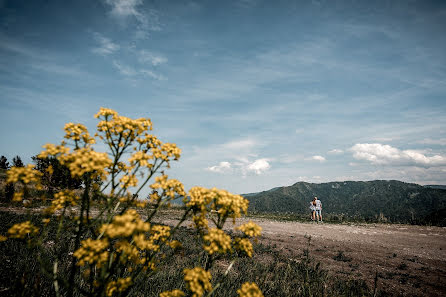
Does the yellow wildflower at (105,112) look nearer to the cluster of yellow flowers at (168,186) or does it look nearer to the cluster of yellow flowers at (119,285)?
the cluster of yellow flowers at (168,186)

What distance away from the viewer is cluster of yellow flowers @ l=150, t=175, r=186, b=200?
249 cm

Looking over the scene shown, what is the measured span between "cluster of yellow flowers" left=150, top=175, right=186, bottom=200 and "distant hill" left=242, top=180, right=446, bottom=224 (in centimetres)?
7093

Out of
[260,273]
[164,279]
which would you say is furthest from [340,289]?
[164,279]

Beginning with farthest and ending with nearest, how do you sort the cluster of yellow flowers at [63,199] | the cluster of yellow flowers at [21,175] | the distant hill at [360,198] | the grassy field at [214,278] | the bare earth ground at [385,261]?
1. the distant hill at [360,198]
2. the bare earth ground at [385,261]
3. the grassy field at [214,278]
4. the cluster of yellow flowers at [63,199]
5. the cluster of yellow flowers at [21,175]

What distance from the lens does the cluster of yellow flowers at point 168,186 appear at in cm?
249

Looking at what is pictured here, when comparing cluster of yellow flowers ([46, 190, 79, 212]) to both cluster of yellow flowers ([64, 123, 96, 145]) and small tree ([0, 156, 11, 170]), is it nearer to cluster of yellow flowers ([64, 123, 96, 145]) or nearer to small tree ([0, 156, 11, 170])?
cluster of yellow flowers ([64, 123, 96, 145])

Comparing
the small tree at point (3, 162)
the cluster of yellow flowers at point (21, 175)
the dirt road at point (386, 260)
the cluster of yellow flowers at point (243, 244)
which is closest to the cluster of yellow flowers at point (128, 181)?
the cluster of yellow flowers at point (21, 175)

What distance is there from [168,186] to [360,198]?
128 m

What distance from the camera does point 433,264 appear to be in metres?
8.65

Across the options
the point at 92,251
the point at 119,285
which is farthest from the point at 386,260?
the point at 92,251

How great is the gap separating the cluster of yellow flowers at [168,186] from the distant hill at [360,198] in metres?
70.9

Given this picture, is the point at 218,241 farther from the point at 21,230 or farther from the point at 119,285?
the point at 21,230

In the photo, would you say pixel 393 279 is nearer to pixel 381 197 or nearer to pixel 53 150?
pixel 53 150

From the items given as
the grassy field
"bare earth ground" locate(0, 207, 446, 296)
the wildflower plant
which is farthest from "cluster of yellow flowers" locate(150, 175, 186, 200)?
"bare earth ground" locate(0, 207, 446, 296)
